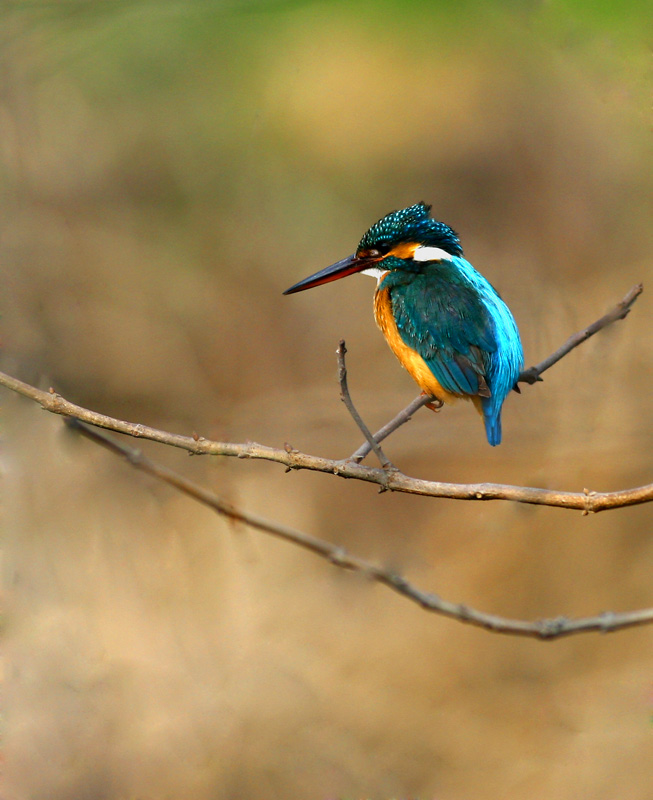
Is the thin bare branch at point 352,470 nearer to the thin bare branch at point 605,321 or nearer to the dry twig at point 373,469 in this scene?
the dry twig at point 373,469

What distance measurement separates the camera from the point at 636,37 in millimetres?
1722

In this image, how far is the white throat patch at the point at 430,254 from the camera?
149cm

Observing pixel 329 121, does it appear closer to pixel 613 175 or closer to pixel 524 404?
pixel 613 175

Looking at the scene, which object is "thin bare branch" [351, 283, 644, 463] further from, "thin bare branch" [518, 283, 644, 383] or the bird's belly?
the bird's belly

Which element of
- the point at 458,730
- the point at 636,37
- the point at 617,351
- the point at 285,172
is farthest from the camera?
the point at 285,172

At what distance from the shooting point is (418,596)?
0.75m

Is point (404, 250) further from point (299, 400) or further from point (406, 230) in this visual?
point (299, 400)

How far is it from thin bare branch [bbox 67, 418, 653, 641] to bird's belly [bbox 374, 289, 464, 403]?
68cm

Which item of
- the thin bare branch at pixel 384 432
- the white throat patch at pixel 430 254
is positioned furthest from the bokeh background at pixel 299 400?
the thin bare branch at pixel 384 432

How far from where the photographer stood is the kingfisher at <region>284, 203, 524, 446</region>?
1.33 metres

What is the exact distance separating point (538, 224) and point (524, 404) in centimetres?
67

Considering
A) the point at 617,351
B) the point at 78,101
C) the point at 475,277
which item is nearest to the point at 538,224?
the point at 617,351

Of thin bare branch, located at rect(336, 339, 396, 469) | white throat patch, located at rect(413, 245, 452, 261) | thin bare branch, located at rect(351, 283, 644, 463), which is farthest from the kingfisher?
thin bare branch, located at rect(336, 339, 396, 469)

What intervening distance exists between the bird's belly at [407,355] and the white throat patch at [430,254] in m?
0.10
